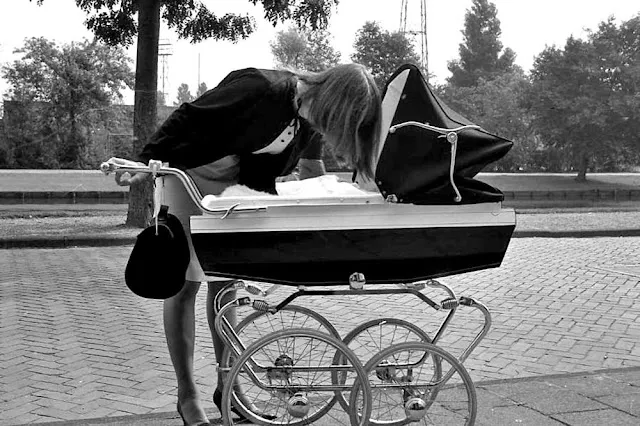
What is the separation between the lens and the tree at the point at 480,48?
75250mm

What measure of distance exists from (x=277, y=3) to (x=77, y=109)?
23.0 meters

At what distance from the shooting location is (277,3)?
40.2ft

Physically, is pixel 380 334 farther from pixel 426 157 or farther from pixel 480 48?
pixel 480 48

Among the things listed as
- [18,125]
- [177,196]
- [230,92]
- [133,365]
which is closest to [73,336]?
[133,365]

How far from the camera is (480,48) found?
75562 millimetres

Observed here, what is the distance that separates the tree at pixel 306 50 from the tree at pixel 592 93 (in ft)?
33.5

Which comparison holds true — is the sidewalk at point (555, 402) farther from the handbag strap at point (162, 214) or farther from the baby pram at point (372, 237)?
the handbag strap at point (162, 214)

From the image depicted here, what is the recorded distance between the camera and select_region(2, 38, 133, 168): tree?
32.4 metres

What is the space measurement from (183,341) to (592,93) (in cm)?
2863

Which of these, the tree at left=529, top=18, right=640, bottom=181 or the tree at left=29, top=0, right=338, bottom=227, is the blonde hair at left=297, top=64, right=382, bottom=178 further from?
the tree at left=529, top=18, right=640, bottom=181

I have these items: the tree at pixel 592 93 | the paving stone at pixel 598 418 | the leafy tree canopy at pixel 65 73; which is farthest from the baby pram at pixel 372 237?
the leafy tree canopy at pixel 65 73

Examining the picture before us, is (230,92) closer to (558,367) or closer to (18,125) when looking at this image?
(558,367)

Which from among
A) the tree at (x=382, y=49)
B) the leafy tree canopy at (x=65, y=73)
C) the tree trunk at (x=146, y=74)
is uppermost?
the tree at (x=382, y=49)

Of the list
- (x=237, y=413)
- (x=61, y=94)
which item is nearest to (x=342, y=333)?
(x=237, y=413)
